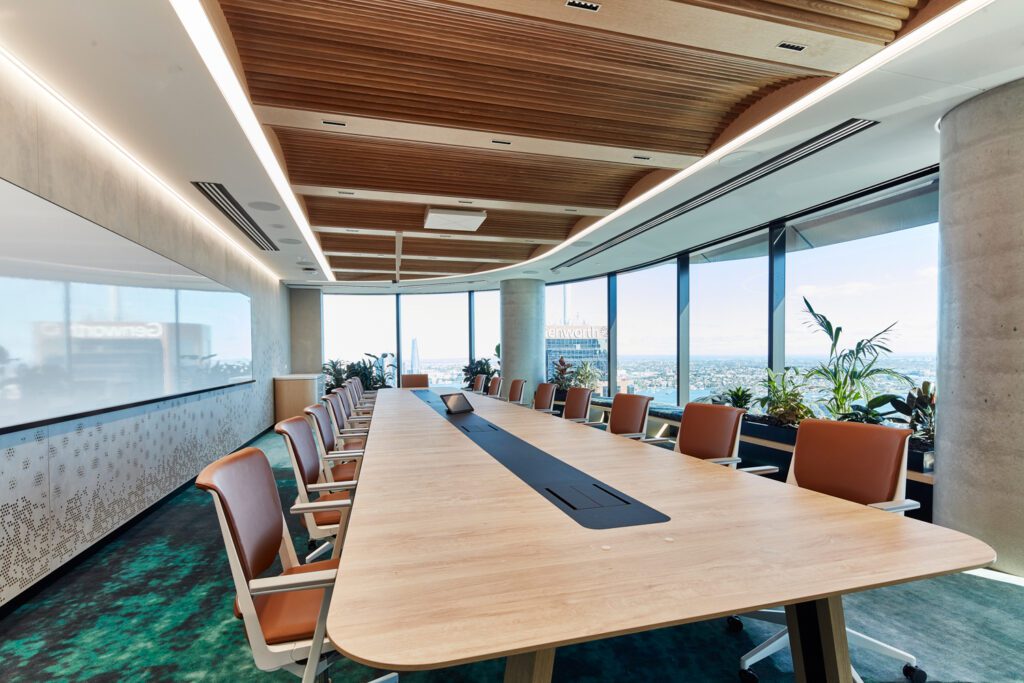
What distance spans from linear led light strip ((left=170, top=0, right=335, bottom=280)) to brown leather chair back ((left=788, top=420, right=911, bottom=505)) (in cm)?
354

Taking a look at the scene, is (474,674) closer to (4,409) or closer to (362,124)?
(4,409)

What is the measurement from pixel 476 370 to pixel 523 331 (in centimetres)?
219

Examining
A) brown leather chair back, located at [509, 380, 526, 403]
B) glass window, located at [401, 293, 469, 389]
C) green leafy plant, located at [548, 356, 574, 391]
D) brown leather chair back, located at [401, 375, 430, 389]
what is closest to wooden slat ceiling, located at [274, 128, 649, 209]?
brown leather chair back, located at [509, 380, 526, 403]

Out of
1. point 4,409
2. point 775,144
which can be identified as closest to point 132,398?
point 4,409

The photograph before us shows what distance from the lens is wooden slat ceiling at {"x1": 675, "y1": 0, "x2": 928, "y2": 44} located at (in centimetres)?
238

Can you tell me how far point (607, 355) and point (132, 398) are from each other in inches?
303

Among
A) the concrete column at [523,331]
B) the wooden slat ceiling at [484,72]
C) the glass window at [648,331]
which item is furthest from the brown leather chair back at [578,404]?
the concrete column at [523,331]

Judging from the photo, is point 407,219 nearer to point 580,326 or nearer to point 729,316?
point 729,316

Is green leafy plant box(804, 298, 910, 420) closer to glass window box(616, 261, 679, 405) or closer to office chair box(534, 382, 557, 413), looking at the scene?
office chair box(534, 382, 557, 413)

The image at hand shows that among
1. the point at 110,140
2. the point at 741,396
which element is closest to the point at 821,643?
the point at 741,396

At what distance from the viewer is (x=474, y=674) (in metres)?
2.14

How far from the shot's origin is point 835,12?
2.44 meters

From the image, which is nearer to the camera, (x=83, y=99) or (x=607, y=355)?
(x=83, y=99)

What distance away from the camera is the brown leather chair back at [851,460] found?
80.6 inches
